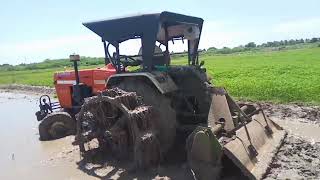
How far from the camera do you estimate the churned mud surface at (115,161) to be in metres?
7.32

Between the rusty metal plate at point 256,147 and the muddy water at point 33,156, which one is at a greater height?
the rusty metal plate at point 256,147

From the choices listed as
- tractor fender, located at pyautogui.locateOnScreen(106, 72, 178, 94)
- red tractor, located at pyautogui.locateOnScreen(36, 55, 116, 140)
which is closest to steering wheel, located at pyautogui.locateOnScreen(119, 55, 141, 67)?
tractor fender, located at pyautogui.locateOnScreen(106, 72, 178, 94)

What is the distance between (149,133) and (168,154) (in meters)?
0.83

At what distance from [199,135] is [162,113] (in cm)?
120

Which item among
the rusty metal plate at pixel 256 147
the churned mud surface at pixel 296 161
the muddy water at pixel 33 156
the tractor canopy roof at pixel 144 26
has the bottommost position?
the muddy water at pixel 33 156

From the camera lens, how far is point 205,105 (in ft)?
27.1

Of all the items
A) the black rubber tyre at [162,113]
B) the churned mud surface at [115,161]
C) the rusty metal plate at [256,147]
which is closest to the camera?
the rusty metal plate at [256,147]

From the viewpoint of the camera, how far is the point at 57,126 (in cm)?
1161

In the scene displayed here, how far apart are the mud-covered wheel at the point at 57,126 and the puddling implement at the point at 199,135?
3072 millimetres

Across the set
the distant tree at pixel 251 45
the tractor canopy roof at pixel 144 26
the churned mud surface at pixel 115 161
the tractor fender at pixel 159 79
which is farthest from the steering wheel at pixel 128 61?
the distant tree at pixel 251 45

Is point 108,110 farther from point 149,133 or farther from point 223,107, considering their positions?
point 223,107

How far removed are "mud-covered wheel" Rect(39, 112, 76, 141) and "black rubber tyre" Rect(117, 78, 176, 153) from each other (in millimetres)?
4447

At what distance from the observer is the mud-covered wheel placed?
1159 cm

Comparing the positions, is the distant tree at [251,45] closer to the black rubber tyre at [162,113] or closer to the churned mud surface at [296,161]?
the churned mud surface at [296,161]
